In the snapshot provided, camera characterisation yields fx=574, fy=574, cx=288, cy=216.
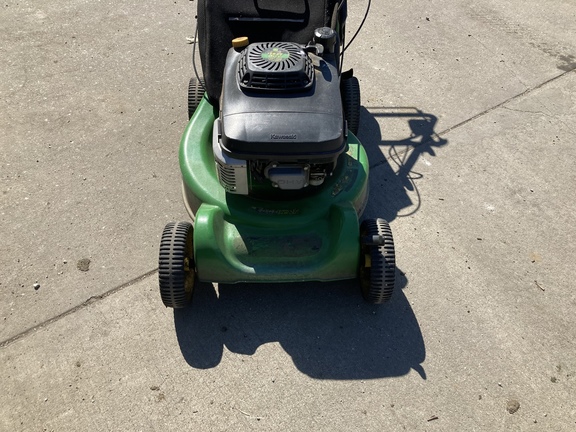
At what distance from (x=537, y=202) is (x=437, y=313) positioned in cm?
125

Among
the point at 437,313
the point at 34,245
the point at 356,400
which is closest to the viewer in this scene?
the point at 356,400

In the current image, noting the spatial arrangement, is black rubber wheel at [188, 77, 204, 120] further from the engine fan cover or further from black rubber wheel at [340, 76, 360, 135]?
the engine fan cover

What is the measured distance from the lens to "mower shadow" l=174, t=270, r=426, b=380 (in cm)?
292

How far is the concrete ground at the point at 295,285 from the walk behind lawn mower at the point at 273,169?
0.30 m

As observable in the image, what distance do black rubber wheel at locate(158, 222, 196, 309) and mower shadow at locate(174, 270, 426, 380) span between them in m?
0.19

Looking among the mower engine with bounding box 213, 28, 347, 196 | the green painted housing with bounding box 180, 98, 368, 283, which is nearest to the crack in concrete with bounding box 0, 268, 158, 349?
the green painted housing with bounding box 180, 98, 368, 283

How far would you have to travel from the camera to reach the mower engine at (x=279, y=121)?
8.58 feet

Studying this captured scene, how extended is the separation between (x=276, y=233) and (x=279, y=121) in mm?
677

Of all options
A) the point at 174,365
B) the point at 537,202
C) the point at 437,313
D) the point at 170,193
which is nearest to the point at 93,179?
the point at 170,193

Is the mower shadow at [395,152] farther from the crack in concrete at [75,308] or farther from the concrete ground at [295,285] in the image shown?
the crack in concrete at [75,308]

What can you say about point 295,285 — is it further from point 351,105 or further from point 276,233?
point 351,105

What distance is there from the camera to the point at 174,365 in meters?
2.87

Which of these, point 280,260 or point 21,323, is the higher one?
point 280,260

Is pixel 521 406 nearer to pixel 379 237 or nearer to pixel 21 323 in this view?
pixel 379 237
